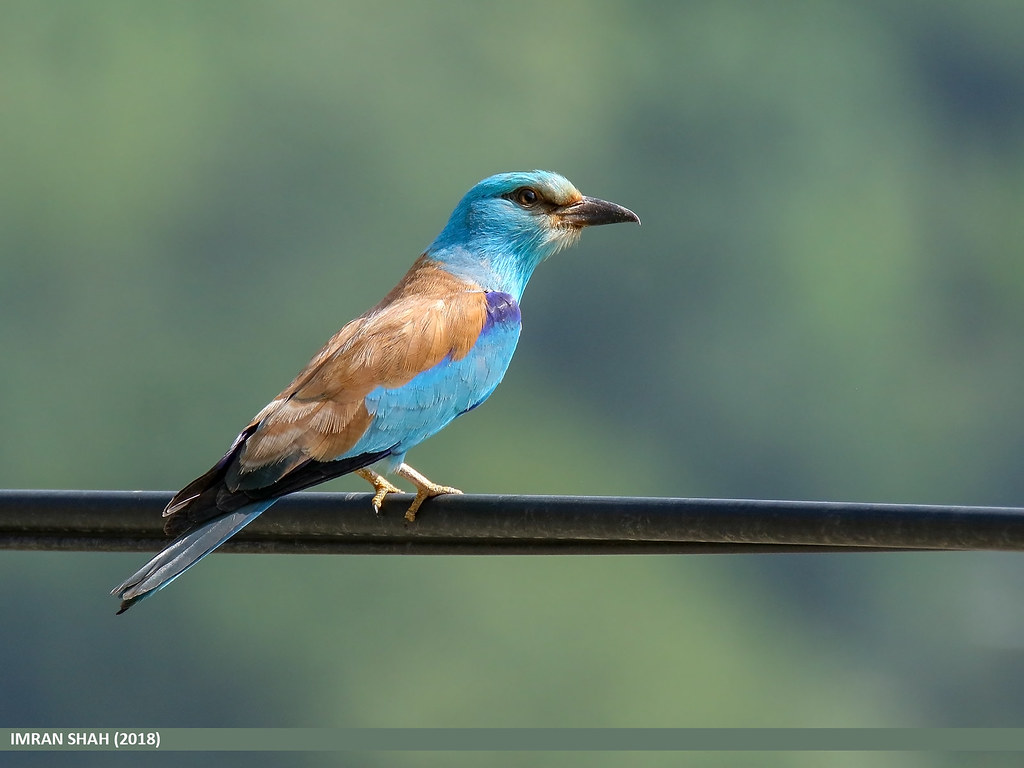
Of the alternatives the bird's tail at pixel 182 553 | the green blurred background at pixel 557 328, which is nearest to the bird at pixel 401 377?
the bird's tail at pixel 182 553

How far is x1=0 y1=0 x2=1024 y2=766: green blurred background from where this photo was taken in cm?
3916

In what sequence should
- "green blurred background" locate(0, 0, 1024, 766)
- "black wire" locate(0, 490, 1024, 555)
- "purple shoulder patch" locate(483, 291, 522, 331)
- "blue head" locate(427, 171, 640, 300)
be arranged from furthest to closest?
"green blurred background" locate(0, 0, 1024, 766) → "blue head" locate(427, 171, 640, 300) → "purple shoulder patch" locate(483, 291, 522, 331) → "black wire" locate(0, 490, 1024, 555)

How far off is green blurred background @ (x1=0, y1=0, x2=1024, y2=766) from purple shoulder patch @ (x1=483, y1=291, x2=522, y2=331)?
78.1 ft

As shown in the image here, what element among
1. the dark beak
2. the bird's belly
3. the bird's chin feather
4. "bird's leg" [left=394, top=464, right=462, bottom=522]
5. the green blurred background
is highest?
the dark beak

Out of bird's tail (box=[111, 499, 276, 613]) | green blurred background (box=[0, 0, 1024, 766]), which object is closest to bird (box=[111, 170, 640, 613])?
bird's tail (box=[111, 499, 276, 613])

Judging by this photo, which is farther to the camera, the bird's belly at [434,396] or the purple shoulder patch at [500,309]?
the purple shoulder patch at [500,309]

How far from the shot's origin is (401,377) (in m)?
3.62

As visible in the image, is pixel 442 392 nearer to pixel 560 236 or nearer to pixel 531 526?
pixel 560 236

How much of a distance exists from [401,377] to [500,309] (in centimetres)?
49

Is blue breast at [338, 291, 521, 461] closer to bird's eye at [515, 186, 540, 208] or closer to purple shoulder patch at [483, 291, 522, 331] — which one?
purple shoulder patch at [483, 291, 522, 331]

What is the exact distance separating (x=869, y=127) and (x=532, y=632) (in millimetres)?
33253

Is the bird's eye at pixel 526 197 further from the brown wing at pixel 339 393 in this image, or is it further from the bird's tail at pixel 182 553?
the bird's tail at pixel 182 553

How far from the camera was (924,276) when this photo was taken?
191 feet

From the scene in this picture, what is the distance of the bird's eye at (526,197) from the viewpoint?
4.51 metres
